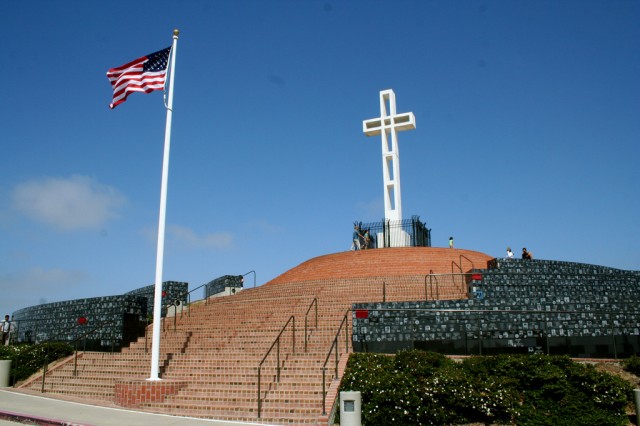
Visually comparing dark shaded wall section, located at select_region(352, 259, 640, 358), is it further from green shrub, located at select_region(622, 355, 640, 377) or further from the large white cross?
the large white cross

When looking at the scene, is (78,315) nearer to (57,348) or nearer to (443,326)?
(57,348)

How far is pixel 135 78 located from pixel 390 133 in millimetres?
17359

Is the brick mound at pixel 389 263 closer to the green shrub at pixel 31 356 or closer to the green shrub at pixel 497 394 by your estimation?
the green shrub at pixel 31 356

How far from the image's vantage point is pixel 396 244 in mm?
26391

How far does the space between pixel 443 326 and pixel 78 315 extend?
12.3m

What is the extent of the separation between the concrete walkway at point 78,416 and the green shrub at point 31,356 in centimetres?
393

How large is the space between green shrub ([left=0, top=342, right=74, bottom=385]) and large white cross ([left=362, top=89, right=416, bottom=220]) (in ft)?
52.5

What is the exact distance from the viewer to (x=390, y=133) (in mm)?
28516

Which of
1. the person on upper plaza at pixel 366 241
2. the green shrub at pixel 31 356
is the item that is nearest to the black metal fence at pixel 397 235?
the person on upper plaza at pixel 366 241

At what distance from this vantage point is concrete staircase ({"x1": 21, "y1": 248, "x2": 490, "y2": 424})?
408 inches

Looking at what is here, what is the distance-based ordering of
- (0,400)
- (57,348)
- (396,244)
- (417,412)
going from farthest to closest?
(396,244) → (57,348) → (0,400) → (417,412)

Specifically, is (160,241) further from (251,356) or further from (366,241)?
(366,241)

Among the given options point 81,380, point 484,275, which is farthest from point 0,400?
point 484,275

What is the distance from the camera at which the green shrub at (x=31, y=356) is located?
14906 millimetres
